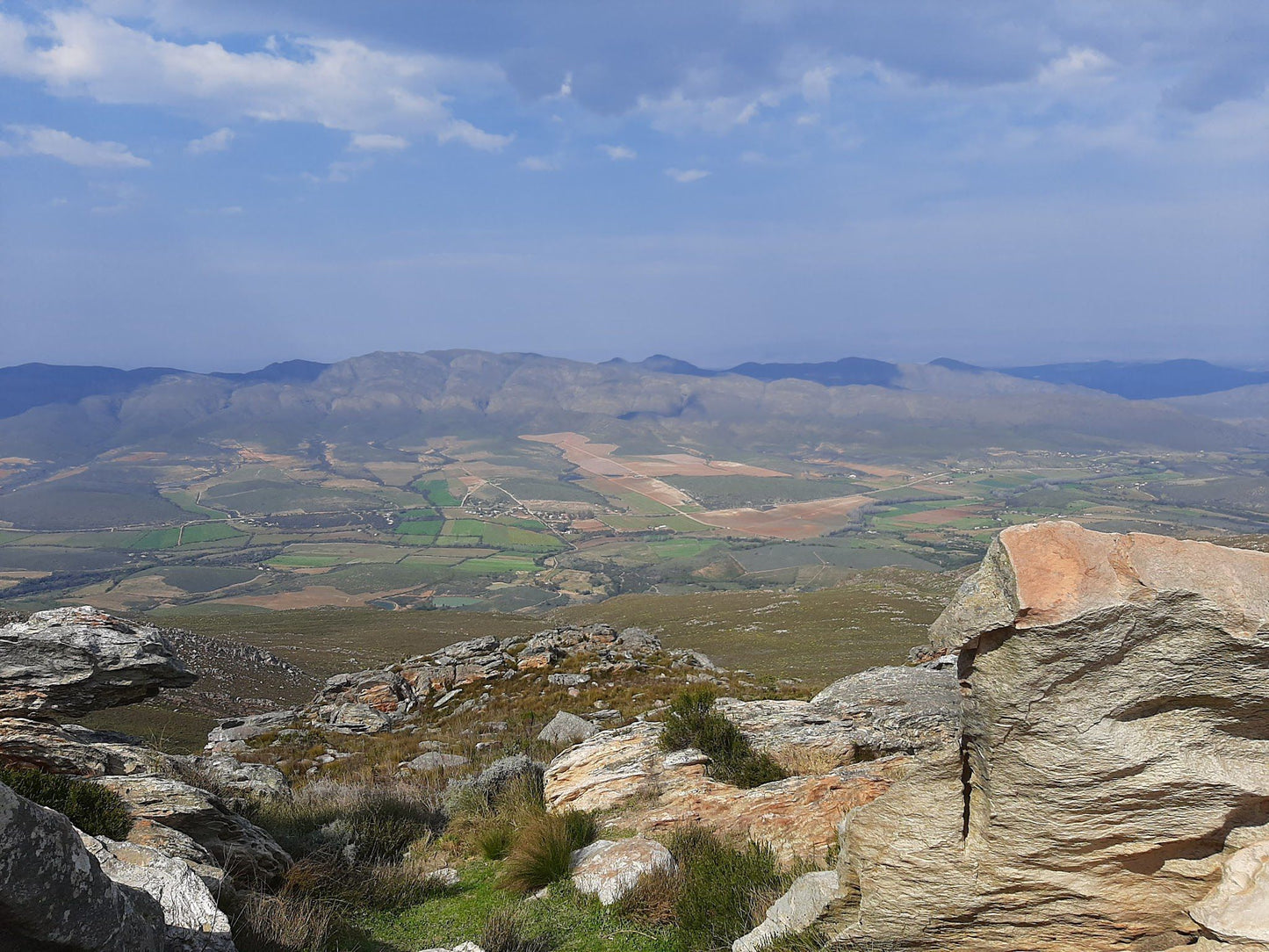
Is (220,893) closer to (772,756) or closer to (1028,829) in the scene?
(1028,829)

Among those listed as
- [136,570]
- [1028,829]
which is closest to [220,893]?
[1028,829]

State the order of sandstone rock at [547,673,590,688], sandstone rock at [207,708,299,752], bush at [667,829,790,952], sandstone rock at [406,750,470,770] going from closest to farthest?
bush at [667,829,790,952] < sandstone rock at [406,750,470,770] < sandstone rock at [207,708,299,752] < sandstone rock at [547,673,590,688]

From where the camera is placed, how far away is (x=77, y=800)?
7242mm

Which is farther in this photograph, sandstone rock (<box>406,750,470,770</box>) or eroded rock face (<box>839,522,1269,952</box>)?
sandstone rock (<box>406,750,470,770</box>)

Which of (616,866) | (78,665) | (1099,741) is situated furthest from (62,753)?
(1099,741)

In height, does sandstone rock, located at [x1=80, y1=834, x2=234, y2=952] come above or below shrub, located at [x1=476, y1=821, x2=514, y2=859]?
above

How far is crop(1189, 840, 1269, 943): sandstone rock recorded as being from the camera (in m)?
4.04

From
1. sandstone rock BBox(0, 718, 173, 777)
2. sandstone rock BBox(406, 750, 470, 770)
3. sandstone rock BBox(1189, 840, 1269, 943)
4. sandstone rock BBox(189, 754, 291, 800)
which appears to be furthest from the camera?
sandstone rock BBox(406, 750, 470, 770)

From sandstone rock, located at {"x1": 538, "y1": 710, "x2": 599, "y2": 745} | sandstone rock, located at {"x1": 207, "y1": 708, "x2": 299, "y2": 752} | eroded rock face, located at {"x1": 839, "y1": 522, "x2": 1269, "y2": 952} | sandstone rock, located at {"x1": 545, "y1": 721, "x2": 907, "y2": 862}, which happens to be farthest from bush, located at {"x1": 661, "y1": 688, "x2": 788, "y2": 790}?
sandstone rock, located at {"x1": 207, "y1": 708, "x2": 299, "y2": 752}

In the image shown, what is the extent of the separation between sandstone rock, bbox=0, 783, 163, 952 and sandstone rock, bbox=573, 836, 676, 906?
16.3ft

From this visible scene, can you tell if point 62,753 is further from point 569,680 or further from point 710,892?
point 569,680

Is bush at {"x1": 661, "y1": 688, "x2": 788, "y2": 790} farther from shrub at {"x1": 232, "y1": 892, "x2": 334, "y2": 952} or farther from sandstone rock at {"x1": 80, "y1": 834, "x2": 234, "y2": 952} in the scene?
sandstone rock at {"x1": 80, "y1": 834, "x2": 234, "y2": 952}

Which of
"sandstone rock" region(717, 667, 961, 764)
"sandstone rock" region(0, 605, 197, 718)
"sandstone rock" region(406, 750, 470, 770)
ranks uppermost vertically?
"sandstone rock" region(0, 605, 197, 718)

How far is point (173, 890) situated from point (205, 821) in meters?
2.52
